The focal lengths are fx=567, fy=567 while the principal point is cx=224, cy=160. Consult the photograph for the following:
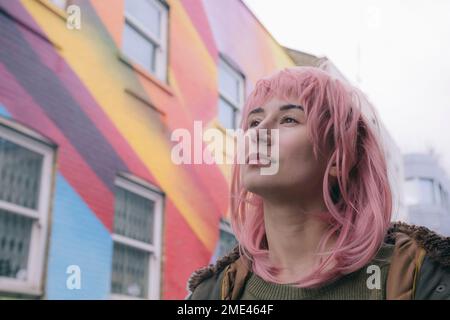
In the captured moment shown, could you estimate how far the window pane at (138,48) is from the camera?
6.52 feet

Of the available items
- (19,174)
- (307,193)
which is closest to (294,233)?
(307,193)

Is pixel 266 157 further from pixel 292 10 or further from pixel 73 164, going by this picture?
pixel 292 10

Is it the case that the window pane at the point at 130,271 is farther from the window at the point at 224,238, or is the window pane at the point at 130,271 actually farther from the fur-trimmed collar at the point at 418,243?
the fur-trimmed collar at the point at 418,243

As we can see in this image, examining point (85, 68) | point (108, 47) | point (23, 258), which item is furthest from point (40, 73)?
point (23, 258)

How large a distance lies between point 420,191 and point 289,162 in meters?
0.80

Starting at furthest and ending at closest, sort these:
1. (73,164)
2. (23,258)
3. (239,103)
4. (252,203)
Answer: (239,103) → (73,164) → (23,258) → (252,203)

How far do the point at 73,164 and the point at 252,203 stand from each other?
2.00 feet

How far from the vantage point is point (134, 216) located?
1.98m

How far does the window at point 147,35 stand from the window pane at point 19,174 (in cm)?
52

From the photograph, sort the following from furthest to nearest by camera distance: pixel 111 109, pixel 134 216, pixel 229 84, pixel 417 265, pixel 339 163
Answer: pixel 229 84
pixel 134 216
pixel 111 109
pixel 339 163
pixel 417 265

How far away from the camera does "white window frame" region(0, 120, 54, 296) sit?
1.59 meters

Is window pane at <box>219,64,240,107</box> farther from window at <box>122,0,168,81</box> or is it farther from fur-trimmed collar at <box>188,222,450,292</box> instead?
fur-trimmed collar at <box>188,222,450,292</box>

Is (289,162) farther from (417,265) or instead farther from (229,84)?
(229,84)

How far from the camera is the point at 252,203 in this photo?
148 centimetres
